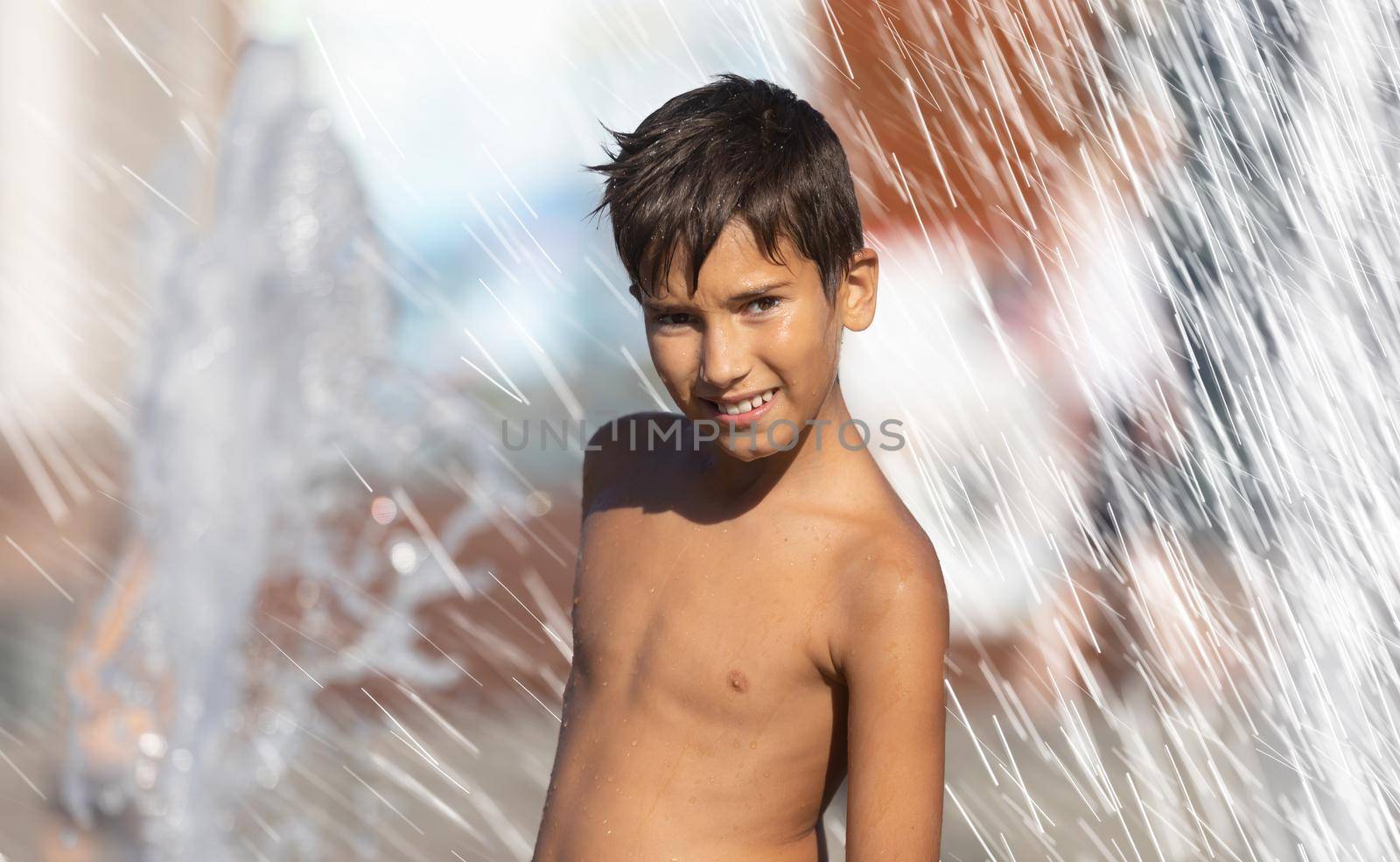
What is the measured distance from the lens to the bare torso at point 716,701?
155 cm

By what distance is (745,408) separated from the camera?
1545 mm

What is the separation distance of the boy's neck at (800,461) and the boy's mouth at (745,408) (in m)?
0.10

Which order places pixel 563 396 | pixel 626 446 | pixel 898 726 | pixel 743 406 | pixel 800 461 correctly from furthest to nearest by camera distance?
pixel 563 396
pixel 626 446
pixel 800 461
pixel 743 406
pixel 898 726

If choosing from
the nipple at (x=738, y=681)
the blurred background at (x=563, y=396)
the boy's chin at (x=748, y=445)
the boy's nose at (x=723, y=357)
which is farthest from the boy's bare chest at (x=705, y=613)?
the blurred background at (x=563, y=396)

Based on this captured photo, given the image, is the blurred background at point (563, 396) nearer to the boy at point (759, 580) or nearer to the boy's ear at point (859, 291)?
the boy's ear at point (859, 291)

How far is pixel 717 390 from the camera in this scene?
153 centimetres

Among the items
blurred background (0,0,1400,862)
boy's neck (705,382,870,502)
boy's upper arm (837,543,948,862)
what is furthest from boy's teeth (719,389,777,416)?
blurred background (0,0,1400,862)

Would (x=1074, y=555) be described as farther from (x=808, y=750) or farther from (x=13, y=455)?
(x=13, y=455)

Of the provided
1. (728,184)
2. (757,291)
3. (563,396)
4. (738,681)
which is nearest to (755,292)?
(757,291)

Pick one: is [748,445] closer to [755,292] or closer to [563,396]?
[755,292]

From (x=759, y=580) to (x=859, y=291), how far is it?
0.38 metres

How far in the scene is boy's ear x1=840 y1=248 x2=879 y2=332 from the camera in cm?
162

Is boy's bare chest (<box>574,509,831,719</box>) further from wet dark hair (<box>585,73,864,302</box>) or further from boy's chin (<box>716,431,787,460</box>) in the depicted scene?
wet dark hair (<box>585,73,864,302</box>)

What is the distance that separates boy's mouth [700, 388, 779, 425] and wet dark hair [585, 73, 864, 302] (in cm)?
15
